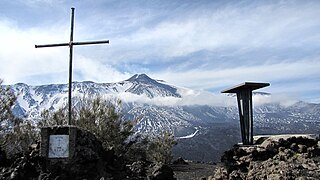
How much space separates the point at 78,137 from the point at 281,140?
24.9 feet

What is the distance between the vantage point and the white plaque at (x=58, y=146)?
1658 cm

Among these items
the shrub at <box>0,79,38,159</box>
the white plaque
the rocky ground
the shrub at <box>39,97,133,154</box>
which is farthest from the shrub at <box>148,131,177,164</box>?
the white plaque

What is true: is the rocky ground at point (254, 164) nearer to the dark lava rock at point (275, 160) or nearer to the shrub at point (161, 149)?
the dark lava rock at point (275, 160)

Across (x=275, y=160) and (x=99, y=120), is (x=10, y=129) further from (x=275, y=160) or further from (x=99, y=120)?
(x=275, y=160)

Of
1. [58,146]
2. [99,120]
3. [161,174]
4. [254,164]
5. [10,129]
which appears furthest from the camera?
[99,120]

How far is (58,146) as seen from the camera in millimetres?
16688

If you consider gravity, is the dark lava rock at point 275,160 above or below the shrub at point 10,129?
below

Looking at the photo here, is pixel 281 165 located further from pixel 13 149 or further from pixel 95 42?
pixel 13 149

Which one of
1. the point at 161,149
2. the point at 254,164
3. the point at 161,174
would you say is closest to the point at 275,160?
the point at 254,164

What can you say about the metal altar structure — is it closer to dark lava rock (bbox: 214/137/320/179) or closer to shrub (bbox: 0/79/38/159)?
dark lava rock (bbox: 214/137/320/179)

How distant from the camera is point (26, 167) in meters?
16.6

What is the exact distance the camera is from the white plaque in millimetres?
16578

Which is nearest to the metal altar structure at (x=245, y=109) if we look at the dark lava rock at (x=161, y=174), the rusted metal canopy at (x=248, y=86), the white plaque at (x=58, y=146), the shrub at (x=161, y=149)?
the rusted metal canopy at (x=248, y=86)

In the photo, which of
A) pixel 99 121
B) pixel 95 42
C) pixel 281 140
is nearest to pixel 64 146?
pixel 95 42
